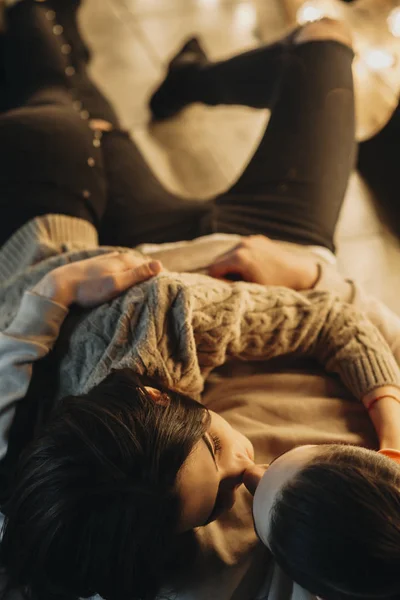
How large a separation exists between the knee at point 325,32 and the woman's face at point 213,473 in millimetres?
669

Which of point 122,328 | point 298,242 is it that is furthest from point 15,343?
point 298,242

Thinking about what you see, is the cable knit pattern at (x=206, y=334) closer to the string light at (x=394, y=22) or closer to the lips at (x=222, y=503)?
the lips at (x=222, y=503)

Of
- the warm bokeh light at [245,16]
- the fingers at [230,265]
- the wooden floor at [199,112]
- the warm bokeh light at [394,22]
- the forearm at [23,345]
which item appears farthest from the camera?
the warm bokeh light at [245,16]

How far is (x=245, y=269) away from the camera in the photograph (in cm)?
76

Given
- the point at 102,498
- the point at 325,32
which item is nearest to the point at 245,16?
the point at 325,32

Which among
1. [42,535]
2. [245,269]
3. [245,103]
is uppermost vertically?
[245,103]

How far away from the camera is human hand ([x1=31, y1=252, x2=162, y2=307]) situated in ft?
2.17

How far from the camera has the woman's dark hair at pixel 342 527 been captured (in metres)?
0.43

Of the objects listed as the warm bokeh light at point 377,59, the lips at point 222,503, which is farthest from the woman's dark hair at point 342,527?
the warm bokeh light at point 377,59

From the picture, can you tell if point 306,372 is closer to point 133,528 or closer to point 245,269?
point 245,269

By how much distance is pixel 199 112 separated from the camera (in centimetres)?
131

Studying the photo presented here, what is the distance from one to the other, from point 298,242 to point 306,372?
248mm

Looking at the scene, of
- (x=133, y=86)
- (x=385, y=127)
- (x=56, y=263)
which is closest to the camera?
(x=56, y=263)

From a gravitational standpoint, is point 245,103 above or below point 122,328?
above
